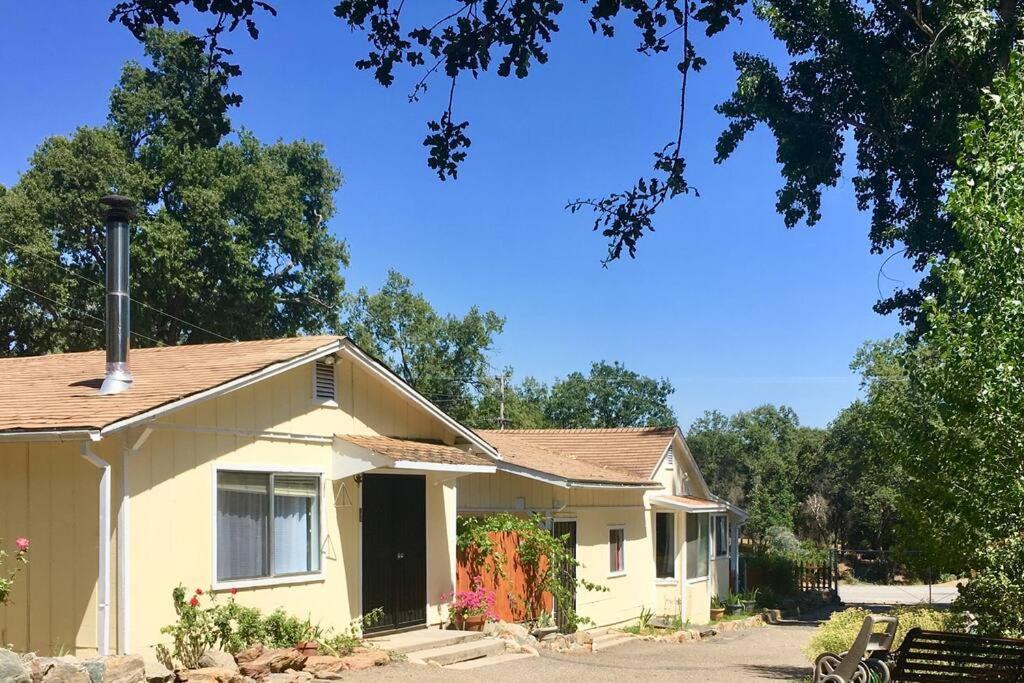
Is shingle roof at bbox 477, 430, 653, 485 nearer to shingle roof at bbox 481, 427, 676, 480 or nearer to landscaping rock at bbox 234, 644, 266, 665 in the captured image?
shingle roof at bbox 481, 427, 676, 480

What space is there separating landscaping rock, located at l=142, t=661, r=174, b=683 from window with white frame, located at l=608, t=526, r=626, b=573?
13992 mm

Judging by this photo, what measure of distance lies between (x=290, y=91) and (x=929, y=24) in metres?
20.3

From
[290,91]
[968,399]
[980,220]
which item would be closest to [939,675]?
[968,399]

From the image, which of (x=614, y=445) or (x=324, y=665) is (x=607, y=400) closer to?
(x=614, y=445)

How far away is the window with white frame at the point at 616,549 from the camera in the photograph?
24766 mm

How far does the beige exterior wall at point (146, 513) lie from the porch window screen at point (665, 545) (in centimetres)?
1360

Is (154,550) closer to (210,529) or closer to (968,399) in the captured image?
(210,529)

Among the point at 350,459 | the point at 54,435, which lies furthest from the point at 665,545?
the point at 54,435

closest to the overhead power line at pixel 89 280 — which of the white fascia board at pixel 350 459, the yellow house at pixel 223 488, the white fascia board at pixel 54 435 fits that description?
the yellow house at pixel 223 488

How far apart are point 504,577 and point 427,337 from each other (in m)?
31.2

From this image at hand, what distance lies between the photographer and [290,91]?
1069 cm

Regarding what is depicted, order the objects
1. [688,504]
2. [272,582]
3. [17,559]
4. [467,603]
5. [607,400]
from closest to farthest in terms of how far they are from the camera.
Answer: [17,559] < [272,582] < [467,603] < [688,504] < [607,400]

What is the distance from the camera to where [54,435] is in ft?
38.7

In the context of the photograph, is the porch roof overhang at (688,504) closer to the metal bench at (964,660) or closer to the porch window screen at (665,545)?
the porch window screen at (665,545)
